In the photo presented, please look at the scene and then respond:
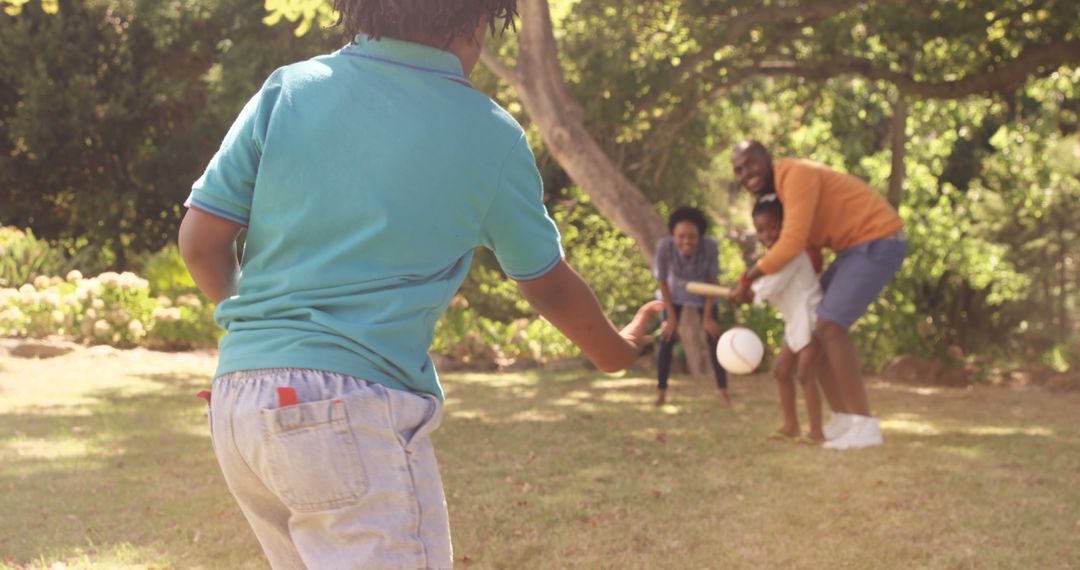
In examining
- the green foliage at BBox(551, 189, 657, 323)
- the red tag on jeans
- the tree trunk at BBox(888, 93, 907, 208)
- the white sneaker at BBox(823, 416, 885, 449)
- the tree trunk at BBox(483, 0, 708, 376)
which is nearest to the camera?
the red tag on jeans

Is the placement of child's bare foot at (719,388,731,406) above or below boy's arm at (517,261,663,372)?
below

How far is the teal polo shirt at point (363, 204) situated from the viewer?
6.52 feet

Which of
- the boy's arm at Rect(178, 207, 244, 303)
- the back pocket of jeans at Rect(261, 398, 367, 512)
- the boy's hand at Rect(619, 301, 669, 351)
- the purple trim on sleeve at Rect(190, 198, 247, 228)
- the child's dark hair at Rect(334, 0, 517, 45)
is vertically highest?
the child's dark hair at Rect(334, 0, 517, 45)

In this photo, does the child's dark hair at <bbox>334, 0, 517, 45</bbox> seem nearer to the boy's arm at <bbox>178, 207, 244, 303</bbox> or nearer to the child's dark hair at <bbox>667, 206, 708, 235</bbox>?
the boy's arm at <bbox>178, 207, 244, 303</bbox>

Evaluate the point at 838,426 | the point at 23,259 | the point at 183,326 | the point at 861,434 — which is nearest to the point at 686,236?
the point at 838,426

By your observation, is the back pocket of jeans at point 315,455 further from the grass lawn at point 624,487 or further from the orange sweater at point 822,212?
the orange sweater at point 822,212

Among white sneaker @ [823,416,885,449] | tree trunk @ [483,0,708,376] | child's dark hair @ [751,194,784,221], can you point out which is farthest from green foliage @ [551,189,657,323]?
white sneaker @ [823,416,885,449]

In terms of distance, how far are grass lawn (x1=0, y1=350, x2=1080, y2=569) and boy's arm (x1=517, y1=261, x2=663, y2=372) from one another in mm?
2364

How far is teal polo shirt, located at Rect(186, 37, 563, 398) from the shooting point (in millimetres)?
1988

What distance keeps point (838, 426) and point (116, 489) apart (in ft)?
13.6

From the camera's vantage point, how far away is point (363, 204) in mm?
1985

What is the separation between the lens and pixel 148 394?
9.63m

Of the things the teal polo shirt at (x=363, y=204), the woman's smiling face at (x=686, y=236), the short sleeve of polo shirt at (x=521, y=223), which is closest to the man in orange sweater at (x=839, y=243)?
the woman's smiling face at (x=686, y=236)

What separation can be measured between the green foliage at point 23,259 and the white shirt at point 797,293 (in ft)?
31.6
